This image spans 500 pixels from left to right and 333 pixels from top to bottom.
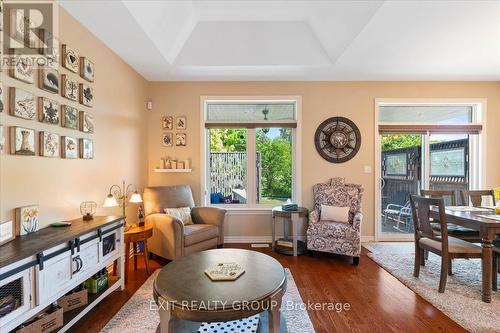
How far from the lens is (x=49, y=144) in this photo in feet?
6.49

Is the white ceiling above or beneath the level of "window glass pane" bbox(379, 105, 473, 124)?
above

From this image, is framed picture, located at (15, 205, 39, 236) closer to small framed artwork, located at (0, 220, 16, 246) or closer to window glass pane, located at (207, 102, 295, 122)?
small framed artwork, located at (0, 220, 16, 246)

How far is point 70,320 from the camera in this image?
1761mm

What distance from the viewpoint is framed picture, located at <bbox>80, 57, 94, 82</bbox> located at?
2.37 metres

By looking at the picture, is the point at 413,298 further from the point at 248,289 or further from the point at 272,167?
the point at 272,167

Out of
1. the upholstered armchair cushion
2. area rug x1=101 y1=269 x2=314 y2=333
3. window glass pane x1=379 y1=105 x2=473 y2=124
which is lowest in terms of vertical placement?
area rug x1=101 y1=269 x2=314 y2=333

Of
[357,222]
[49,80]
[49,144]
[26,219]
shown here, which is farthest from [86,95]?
[357,222]

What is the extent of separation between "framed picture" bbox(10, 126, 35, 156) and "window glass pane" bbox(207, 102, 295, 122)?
2.59 meters

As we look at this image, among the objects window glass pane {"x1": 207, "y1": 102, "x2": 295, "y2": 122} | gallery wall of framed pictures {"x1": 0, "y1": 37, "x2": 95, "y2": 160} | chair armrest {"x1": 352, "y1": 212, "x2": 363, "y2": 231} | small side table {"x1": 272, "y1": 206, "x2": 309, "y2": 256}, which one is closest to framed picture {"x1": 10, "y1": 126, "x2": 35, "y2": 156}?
gallery wall of framed pictures {"x1": 0, "y1": 37, "x2": 95, "y2": 160}

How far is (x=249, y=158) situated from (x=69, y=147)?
252cm

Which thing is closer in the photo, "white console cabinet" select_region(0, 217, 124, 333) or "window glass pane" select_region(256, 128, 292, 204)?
"white console cabinet" select_region(0, 217, 124, 333)

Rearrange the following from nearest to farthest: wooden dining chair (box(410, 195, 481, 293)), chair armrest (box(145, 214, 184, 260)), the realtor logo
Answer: the realtor logo → wooden dining chair (box(410, 195, 481, 293)) → chair armrest (box(145, 214, 184, 260))

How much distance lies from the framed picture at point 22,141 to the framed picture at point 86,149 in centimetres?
52

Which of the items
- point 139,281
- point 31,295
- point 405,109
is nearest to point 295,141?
point 405,109
